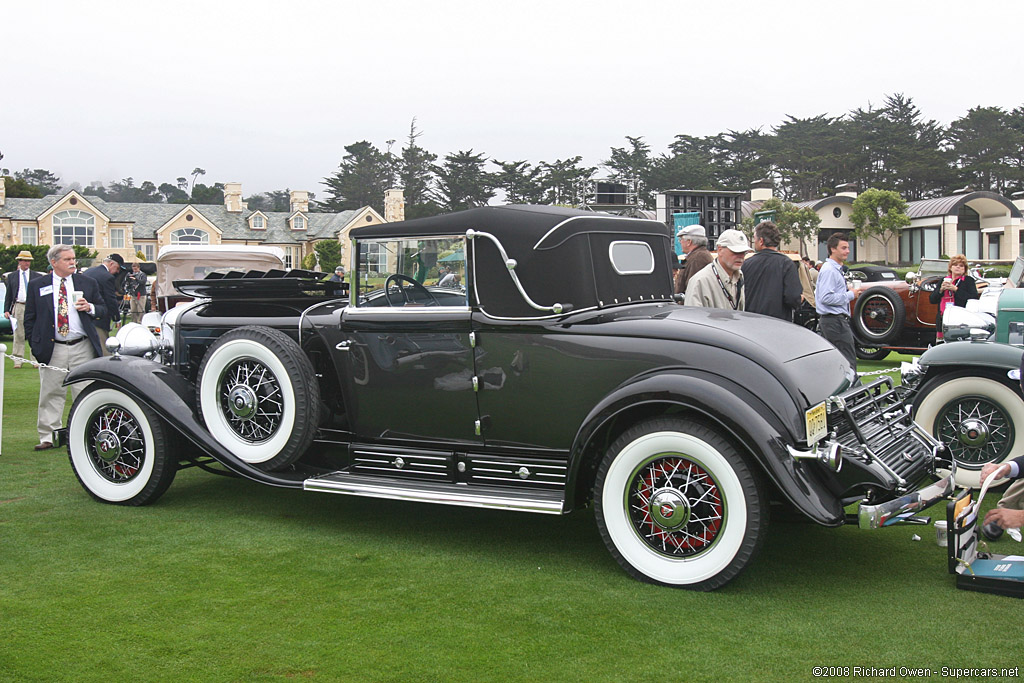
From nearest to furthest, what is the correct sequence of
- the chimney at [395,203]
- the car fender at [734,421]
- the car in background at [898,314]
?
the car fender at [734,421]
the car in background at [898,314]
the chimney at [395,203]

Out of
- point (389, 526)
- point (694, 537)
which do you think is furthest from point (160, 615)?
point (694, 537)

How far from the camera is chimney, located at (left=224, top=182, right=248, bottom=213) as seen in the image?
2665 inches

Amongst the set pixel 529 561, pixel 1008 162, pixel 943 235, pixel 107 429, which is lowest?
pixel 529 561

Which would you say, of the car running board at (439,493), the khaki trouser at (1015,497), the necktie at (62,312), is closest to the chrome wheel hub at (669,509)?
the car running board at (439,493)

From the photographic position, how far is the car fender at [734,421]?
12.0 ft

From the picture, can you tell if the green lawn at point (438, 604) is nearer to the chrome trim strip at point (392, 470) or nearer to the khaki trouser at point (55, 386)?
the chrome trim strip at point (392, 470)

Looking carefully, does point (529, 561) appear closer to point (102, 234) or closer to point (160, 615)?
point (160, 615)

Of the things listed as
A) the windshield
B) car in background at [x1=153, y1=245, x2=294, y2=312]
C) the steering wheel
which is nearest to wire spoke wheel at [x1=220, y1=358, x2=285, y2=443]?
the windshield

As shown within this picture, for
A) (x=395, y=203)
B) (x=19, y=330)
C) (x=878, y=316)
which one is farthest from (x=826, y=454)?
(x=395, y=203)

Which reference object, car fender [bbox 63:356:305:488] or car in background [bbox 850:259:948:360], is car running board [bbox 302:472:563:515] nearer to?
car fender [bbox 63:356:305:488]

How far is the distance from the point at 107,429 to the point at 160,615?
2247mm

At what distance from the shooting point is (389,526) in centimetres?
509

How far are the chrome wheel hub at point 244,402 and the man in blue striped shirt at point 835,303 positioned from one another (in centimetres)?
543

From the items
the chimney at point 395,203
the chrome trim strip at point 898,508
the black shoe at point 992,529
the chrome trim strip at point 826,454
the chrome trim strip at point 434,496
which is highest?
the chimney at point 395,203
